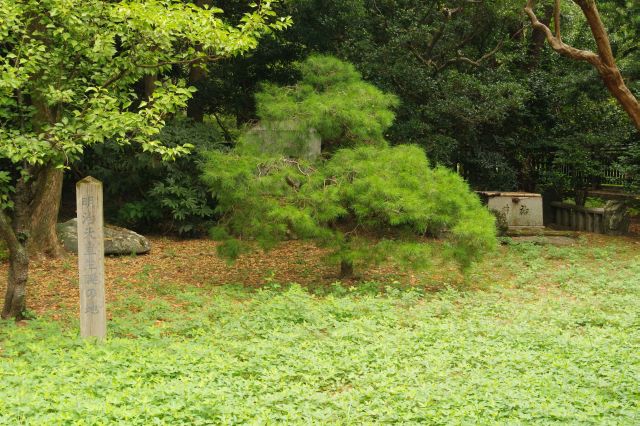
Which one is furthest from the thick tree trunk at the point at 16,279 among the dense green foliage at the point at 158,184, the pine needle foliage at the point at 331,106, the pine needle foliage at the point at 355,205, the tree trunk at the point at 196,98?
the tree trunk at the point at 196,98

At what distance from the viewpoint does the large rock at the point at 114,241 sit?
1160cm

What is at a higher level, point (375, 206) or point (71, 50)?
point (71, 50)

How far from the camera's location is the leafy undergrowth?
4.73 metres

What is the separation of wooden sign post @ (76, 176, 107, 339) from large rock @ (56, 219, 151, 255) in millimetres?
5346

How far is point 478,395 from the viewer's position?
504 centimetres

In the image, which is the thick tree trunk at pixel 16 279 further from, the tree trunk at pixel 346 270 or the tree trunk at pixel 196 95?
the tree trunk at pixel 196 95

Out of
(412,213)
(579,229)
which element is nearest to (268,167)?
(412,213)

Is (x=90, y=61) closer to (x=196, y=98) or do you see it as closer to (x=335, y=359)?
(x=335, y=359)

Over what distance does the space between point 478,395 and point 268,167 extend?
513cm

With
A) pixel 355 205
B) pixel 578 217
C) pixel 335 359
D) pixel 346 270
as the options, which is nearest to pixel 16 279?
→ pixel 335 359

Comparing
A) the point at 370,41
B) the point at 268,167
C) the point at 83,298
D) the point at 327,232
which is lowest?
the point at 83,298

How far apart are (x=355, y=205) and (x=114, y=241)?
494 cm

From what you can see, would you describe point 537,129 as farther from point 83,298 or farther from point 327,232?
point 83,298

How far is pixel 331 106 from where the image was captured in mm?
9508
